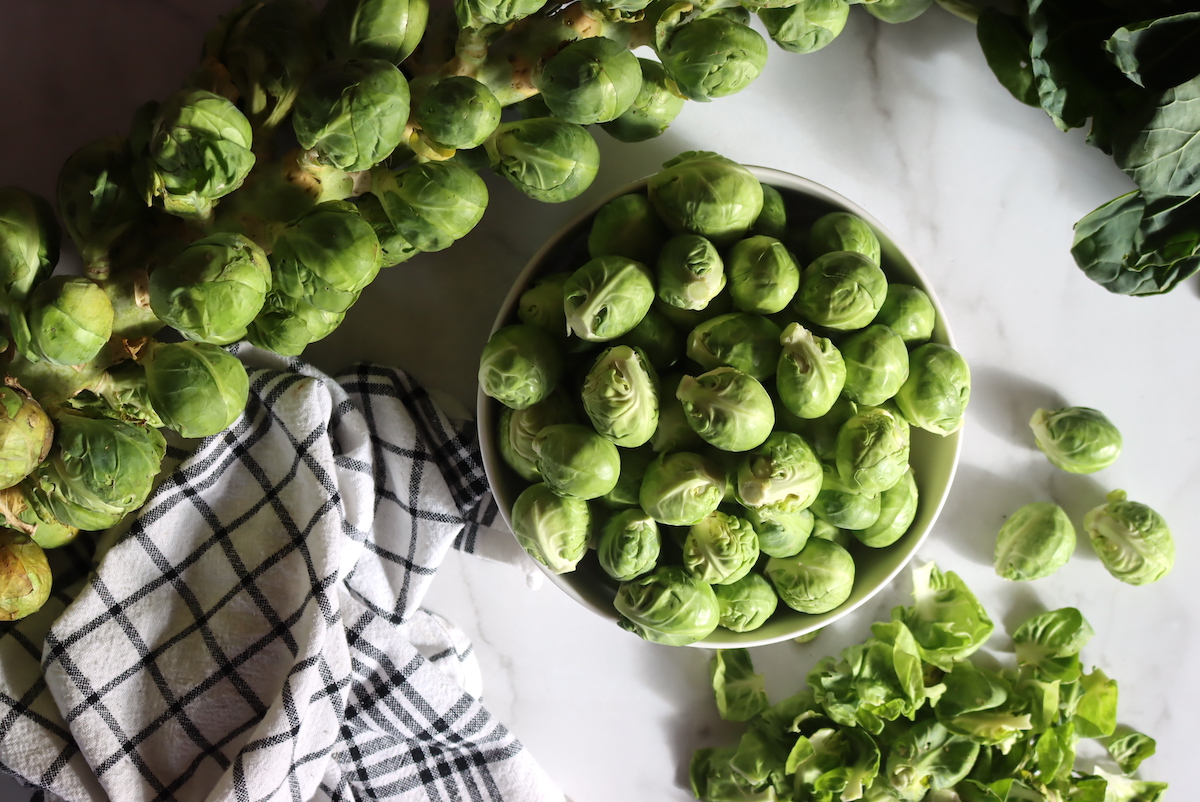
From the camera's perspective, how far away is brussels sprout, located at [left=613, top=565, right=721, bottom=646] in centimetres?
117

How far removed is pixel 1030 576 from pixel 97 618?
1486 mm

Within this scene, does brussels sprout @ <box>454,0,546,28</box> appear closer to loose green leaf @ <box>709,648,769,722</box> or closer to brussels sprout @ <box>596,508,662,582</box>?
brussels sprout @ <box>596,508,662,582</box>

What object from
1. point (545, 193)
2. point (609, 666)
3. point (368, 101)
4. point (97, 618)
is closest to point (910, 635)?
point (609, 666)

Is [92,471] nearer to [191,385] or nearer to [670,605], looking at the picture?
[191,385]

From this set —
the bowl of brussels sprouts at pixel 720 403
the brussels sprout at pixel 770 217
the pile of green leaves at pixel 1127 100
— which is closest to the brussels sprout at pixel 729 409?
the bowl of brussels sprouts at pixel 720 403

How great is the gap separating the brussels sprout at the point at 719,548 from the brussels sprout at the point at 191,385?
0.62 m

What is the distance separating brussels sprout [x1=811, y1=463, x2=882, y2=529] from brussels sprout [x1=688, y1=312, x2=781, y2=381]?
19cm

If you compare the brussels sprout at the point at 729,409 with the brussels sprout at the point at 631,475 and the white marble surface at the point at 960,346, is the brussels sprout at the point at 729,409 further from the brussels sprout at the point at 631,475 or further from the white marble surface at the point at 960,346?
the white marble surface at the point at 960,346

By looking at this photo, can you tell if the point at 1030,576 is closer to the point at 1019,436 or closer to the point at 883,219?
the point at 1019,436

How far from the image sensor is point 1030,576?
144cm

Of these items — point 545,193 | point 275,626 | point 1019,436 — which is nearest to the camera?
point 545,193

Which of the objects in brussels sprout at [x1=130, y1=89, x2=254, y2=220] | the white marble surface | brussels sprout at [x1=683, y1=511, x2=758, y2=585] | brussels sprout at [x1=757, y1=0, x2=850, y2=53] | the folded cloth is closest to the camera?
brussels sprout at [x1=130, y1=89, x2=254, y2=220]

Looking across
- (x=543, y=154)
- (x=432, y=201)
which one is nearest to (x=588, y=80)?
(x=543, y=154)

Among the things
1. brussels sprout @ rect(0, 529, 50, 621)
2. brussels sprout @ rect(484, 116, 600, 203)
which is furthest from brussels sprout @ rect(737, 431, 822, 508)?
brussels sprout @ rect(0, 529, 50, 621)
